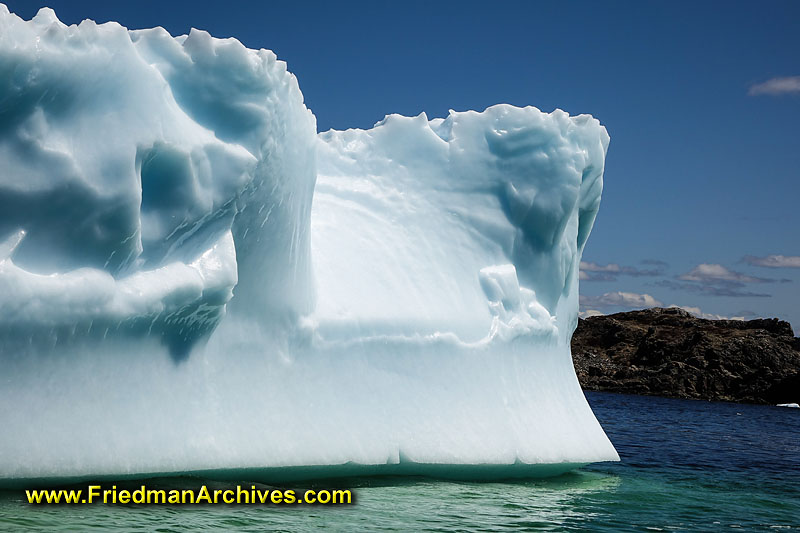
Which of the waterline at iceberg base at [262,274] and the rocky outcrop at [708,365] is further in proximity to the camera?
the rocky outcrop at [708,365]

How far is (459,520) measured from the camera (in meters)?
7.52

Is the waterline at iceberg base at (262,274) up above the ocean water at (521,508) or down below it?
above

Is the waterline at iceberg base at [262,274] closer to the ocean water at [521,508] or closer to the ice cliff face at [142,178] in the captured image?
the ice cliff face at [142,178]

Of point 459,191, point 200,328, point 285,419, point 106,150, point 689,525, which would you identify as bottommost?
point 689,525

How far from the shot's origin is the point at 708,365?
60.8 meters

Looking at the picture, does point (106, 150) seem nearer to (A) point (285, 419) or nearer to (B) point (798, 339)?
(A) point (285, 419)

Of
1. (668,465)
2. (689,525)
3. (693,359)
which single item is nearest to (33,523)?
(689,525)

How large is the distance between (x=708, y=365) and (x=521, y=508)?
2228 inches

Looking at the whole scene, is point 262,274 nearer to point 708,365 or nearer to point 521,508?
point 521,508

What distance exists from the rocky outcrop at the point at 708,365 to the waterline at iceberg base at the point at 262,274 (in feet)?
169

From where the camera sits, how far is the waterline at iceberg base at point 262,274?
21.3ft

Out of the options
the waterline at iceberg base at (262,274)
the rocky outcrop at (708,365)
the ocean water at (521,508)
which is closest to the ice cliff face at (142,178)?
the waterline at iceberg base at (262,274)

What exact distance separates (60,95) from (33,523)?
10.6ft

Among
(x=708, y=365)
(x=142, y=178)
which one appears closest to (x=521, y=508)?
(x=142, y=178)
